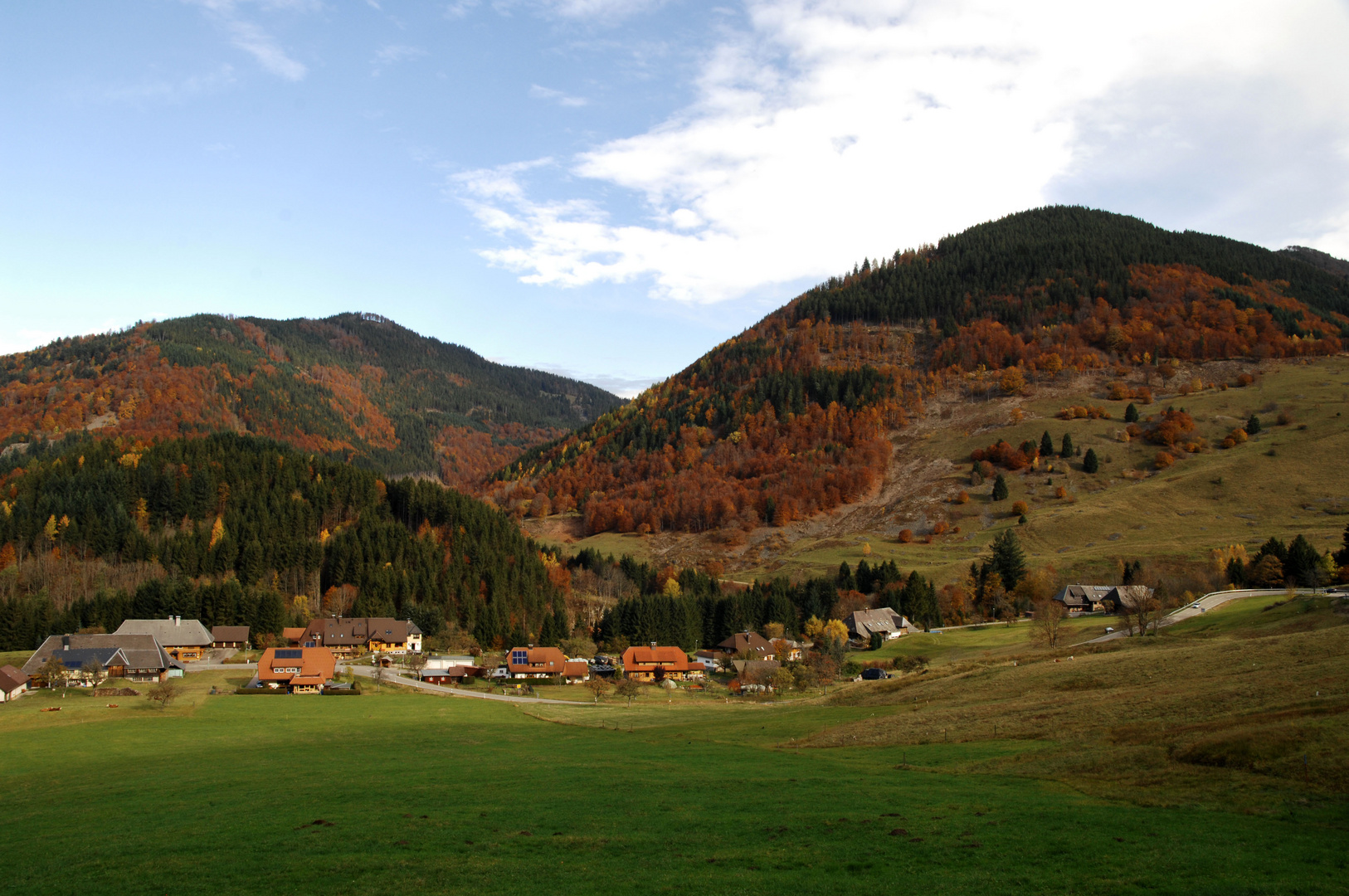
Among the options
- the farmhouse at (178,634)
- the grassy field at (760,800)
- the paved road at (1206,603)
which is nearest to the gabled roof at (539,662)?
the farmhouse at (178,634)

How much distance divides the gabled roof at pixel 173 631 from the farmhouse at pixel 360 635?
12007 mm

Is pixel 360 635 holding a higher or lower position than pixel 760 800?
lower

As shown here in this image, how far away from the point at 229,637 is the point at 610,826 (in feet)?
321

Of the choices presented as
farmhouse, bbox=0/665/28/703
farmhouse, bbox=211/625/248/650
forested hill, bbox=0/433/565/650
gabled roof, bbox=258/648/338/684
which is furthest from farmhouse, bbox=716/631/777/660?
farmhouse, bbox=0/665/28/703

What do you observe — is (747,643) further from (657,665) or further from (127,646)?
(127,646)

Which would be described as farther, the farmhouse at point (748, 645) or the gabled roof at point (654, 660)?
the farmhouse at point (748, 645)

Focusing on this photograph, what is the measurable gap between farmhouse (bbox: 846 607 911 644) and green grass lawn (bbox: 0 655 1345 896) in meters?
68.9

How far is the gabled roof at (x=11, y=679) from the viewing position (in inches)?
2612

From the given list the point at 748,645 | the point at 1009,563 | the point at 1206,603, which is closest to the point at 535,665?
the point at 748,645

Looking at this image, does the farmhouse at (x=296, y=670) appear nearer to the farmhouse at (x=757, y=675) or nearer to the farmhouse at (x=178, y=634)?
the farmhouse at (x=178, y=634)

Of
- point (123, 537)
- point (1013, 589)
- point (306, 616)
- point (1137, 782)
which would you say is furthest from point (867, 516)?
point (1137, 782)

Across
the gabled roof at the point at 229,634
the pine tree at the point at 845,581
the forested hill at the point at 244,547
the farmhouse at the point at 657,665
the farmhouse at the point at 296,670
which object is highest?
the forested hill at the point at 244,547

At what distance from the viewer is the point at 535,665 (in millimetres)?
94812

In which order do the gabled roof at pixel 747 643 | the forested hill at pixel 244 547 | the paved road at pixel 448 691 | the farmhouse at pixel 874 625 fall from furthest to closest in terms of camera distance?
the farmhouse at pixel 874 625 → the forested hill at pixel 244 547 → the gabled roof at pixel 747 643 → the paved road at pixel 448 691
